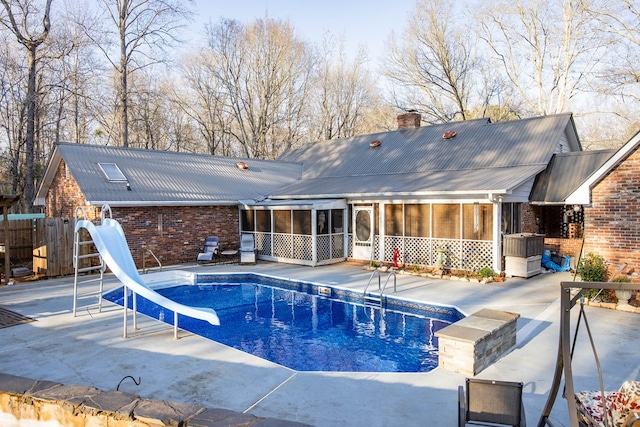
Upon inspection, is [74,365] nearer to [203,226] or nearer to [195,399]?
[195,399]

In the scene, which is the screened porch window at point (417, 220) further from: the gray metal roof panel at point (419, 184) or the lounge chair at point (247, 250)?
the lounge chair at point (247, 250)

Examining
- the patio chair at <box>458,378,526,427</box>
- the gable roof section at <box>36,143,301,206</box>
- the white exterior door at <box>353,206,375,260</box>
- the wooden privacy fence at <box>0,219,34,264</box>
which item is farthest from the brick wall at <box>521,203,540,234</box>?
the wooden privacy fence at <box>0,219,34,264</box>

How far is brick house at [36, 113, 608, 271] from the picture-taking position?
13.3 meters

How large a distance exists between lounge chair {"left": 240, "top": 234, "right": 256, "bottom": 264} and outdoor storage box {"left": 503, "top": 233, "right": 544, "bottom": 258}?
878 cm

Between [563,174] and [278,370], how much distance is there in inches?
476

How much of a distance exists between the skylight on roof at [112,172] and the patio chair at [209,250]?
3.72 metres

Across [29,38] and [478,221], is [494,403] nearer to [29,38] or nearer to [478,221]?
[478,221]

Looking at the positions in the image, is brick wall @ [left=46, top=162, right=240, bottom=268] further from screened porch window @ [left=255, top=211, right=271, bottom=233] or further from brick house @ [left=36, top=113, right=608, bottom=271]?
screened porch window @ [left=255, top=211, right=271, bottom=233]

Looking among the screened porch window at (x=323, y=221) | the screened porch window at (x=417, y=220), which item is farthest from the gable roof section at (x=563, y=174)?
the screened porch window at (x=323, y=221)

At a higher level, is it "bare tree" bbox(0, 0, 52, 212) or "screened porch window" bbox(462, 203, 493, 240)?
"bare tree" bbox(0, 0, 52, 212)

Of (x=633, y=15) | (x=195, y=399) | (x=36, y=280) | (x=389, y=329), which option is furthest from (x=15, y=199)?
(x=633, y=15)

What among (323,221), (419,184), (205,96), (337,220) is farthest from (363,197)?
(205,96)

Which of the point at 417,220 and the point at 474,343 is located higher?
the point at 417,220

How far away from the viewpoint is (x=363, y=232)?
15.6 metres
